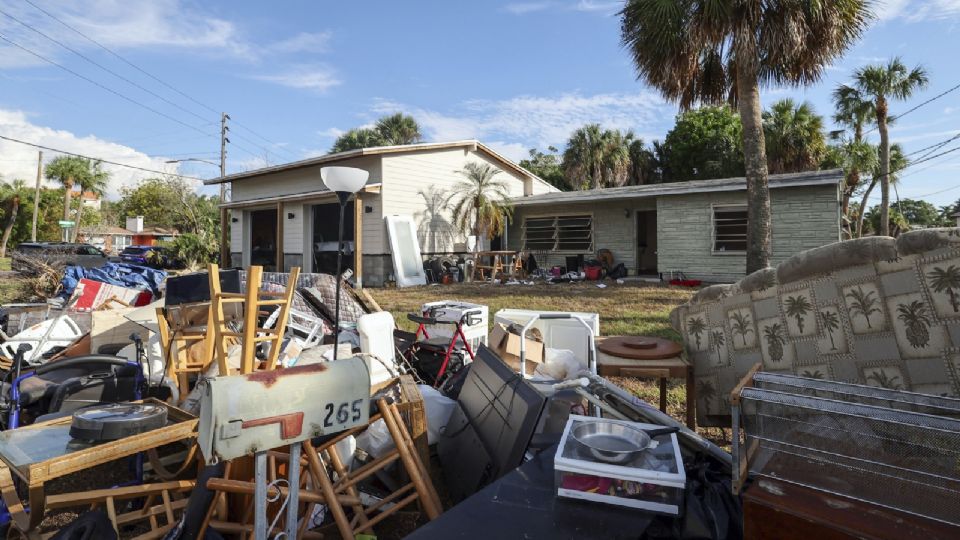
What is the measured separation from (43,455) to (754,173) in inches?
379

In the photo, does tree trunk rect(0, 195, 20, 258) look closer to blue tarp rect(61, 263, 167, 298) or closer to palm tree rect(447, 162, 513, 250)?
blue tarp rect(61, 263, 167, 298)

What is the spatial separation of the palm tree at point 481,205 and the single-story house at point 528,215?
1.83ft

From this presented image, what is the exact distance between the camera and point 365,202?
14.6 meters

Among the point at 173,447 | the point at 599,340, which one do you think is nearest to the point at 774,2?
the point at 599,340

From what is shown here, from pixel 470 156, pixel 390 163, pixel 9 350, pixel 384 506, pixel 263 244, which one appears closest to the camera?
pixel 384 506

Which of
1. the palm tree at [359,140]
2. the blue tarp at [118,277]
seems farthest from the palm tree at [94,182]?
the blue tarp at [118,277]

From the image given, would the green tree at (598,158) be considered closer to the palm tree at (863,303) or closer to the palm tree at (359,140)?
the palm tree at (359,140)

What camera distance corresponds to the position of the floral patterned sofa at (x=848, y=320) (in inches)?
92.7

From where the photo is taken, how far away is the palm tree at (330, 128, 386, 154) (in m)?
28.5

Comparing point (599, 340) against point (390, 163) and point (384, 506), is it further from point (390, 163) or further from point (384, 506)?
point (390, 163)

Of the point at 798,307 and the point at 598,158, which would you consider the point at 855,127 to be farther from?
the point at 798,307

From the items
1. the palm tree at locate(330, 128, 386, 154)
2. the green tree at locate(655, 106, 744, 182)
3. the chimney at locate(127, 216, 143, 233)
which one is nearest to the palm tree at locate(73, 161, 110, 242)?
the chimney at locate(127, 216, 143, 233)

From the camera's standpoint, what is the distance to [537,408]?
2.46 meters

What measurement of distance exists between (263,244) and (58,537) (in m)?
20.7
